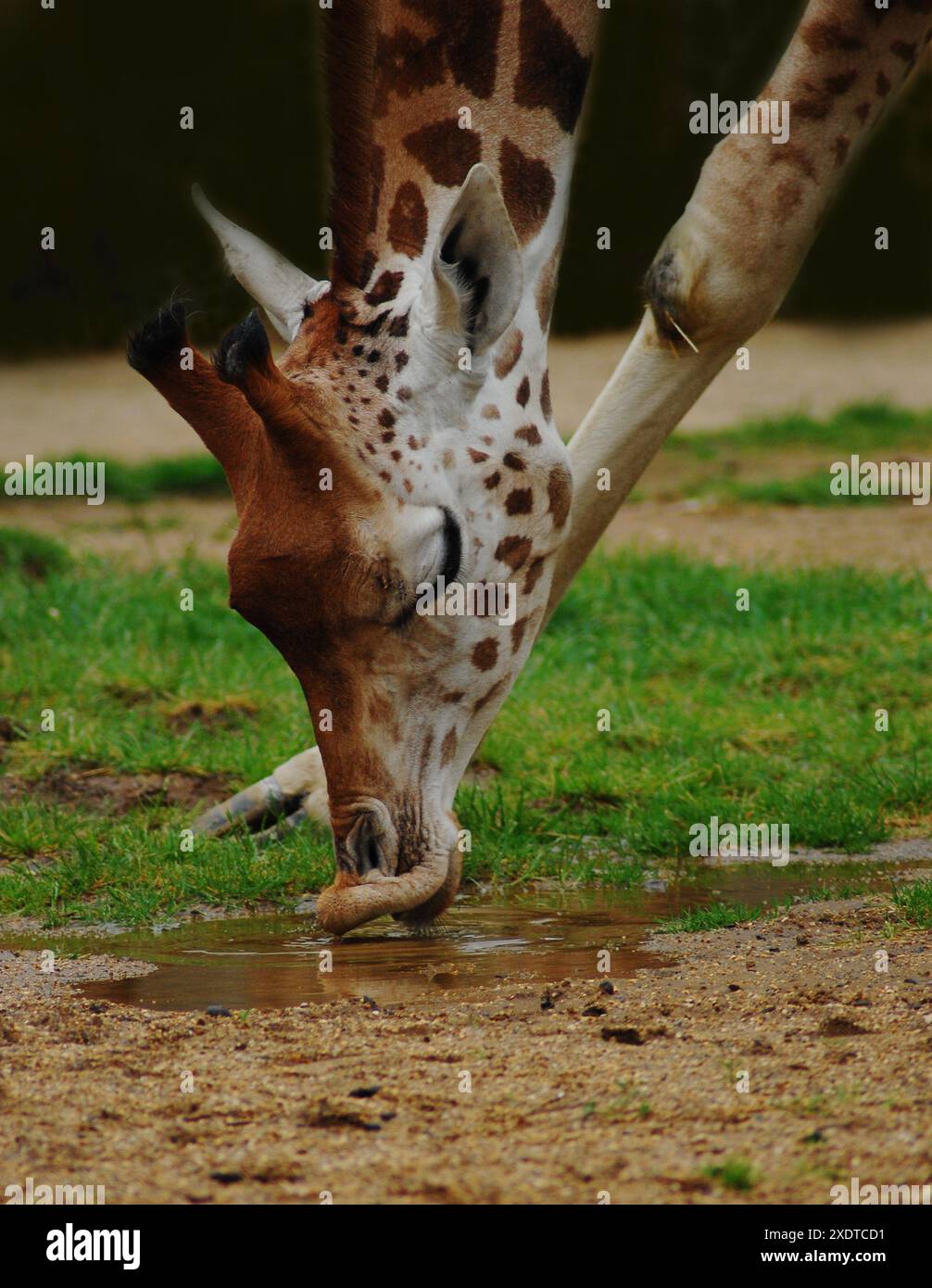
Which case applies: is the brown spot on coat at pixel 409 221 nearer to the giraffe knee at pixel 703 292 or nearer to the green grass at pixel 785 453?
the giraffe knee at pixel 703 292

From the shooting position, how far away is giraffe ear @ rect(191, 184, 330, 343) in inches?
157

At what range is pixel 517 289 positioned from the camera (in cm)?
373

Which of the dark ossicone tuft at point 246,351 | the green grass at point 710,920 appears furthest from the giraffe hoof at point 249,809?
the dark ossicone tuft at point 246,351

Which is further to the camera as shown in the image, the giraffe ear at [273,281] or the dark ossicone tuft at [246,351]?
the giraffe ear at [273,281]

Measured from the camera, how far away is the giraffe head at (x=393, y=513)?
11.3ft

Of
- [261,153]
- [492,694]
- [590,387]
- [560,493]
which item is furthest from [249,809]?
[261,153]

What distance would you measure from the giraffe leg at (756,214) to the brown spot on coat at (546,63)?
0.52m

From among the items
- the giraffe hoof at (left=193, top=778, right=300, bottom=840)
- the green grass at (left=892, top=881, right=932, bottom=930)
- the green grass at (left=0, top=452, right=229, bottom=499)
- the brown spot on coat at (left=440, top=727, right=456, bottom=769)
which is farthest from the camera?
the green grass at (left=0, top=452, right=229, bottom=499)

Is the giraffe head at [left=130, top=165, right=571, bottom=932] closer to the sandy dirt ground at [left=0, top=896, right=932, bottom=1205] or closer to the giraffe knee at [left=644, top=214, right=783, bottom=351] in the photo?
the sandy dirt ground at [left=0, top=896, right=932, bottom=1205]

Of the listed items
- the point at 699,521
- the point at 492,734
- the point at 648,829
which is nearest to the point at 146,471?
the point at 699,521

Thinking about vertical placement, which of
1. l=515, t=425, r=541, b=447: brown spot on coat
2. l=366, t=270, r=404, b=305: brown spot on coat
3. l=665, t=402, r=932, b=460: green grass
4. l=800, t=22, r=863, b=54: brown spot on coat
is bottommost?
l=515, t=425, r=541, b=447: brown spot on coat

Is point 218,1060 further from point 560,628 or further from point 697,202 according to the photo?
point 560,628

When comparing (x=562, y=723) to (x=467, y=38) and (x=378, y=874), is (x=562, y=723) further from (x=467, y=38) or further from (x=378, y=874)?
(x=467, y=38)

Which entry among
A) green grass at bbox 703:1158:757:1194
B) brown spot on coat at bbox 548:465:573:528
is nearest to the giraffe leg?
brown spot on coat at bbox 548:465:573:528
